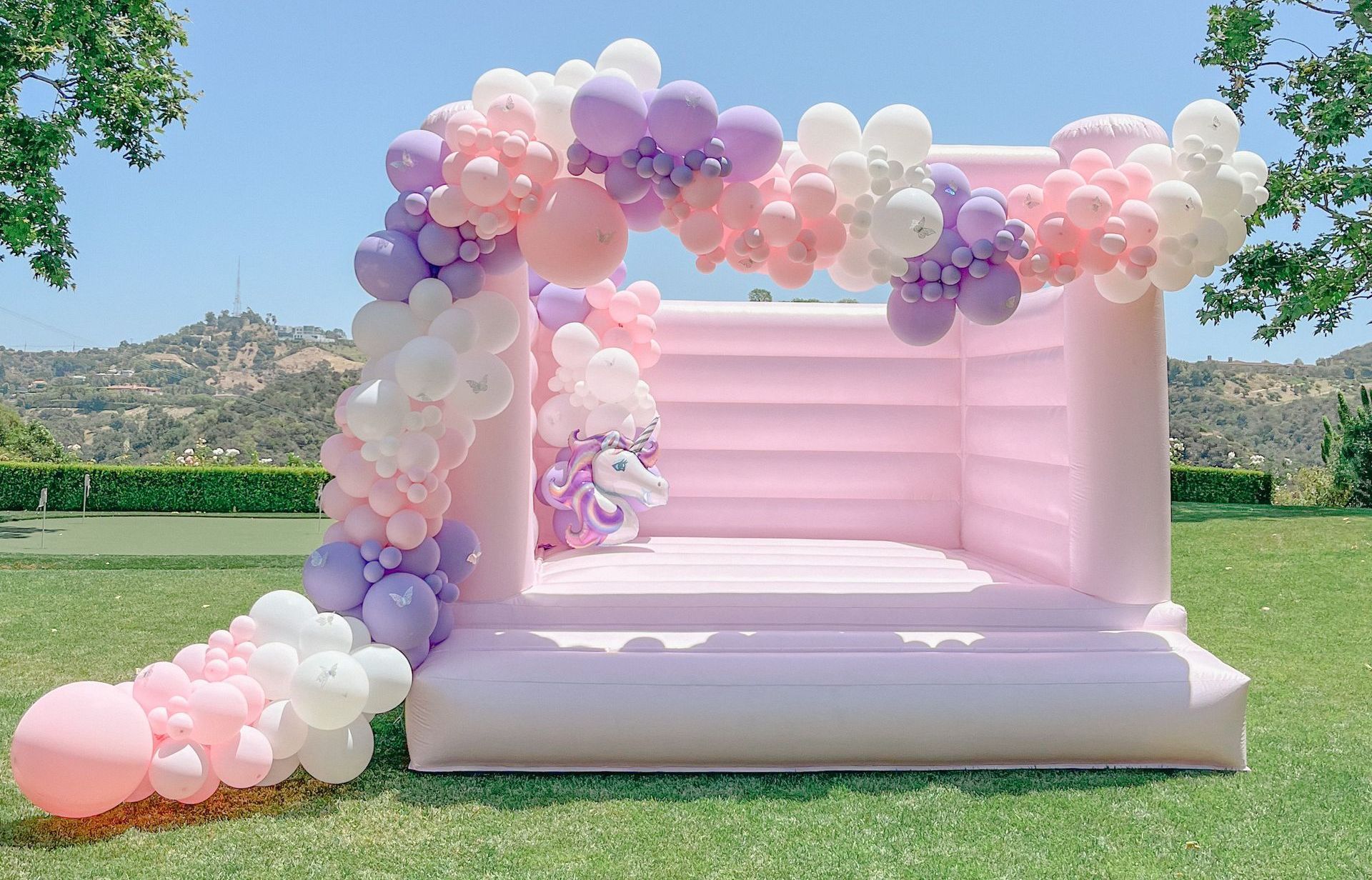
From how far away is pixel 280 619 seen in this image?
2.52m

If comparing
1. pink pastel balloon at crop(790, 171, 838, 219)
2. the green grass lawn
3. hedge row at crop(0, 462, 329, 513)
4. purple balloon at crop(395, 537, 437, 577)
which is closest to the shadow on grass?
the green grass lawn

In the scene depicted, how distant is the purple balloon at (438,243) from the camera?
2561mm

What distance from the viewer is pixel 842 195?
2617mm

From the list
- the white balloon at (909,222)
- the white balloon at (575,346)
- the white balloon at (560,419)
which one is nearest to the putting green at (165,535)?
the white balloon at (560,419)

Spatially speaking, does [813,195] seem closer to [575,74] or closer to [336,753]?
[575,74]

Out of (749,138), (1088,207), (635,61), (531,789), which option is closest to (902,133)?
(749,138)

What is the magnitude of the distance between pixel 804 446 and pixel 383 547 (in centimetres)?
207

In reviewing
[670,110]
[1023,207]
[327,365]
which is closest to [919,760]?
[1023,207]

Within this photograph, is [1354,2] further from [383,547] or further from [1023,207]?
[383,547]

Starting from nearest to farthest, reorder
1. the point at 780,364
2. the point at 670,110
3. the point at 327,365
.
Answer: the point at 670,110
the point at 780,364
the point at 327,365

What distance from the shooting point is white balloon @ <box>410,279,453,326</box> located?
102 inches

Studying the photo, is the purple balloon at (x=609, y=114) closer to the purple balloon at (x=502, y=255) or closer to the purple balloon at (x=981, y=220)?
the purple balloon at (x=502, y=255)

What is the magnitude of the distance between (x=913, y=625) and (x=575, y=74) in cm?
178

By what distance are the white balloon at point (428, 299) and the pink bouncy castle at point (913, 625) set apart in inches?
8.0
